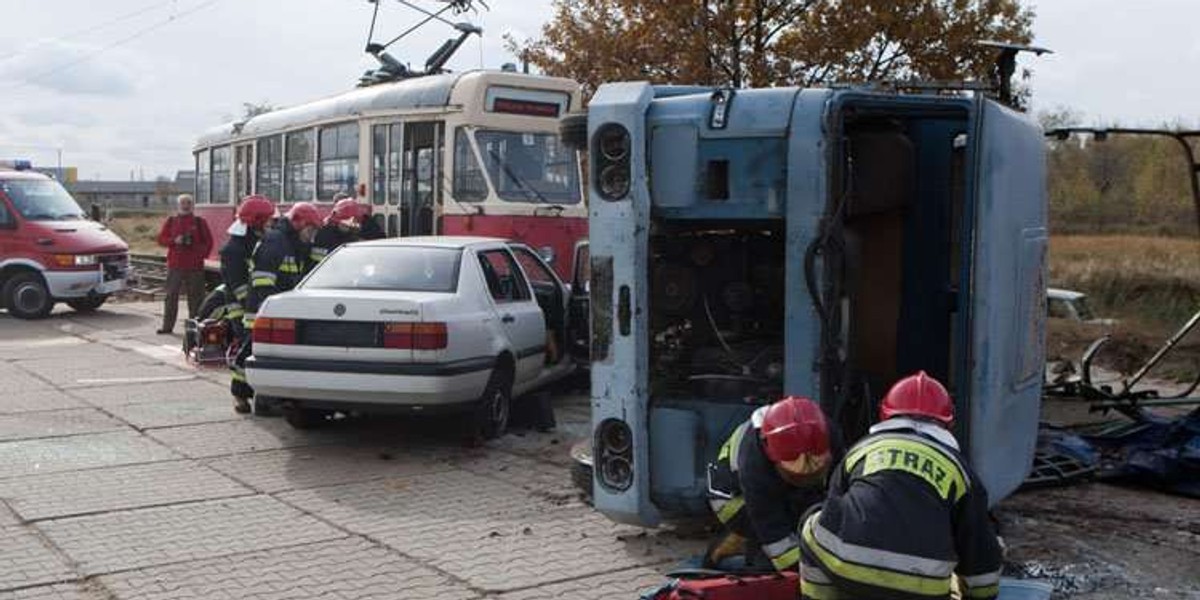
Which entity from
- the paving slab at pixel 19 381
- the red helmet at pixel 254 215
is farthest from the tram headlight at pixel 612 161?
the paving slab at pixel 19 381

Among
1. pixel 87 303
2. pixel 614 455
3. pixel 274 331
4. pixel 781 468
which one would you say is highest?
pixel 274 331

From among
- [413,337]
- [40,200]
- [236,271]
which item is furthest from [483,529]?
[40,200]

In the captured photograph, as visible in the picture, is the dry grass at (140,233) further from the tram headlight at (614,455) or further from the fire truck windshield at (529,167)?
the tram headlight at (614,455)

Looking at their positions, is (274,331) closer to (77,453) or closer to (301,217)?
(77,453)

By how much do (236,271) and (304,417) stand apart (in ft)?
7.66

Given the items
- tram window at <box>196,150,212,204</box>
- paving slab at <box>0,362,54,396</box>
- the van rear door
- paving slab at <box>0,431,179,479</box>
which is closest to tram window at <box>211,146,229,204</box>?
tram window at <box>196,150,212,204</box>

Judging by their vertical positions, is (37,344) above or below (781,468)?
below

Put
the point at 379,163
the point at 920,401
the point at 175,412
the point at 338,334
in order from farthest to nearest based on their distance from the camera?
the point at 379,163 < the point at 175,412 < the point at 338,334 < the point at 920,401

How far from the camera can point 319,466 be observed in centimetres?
832

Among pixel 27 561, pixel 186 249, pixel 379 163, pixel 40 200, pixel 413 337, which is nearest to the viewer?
pixel 27 561

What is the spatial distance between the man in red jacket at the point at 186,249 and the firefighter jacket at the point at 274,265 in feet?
18.9

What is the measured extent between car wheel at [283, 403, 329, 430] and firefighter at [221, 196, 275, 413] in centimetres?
101

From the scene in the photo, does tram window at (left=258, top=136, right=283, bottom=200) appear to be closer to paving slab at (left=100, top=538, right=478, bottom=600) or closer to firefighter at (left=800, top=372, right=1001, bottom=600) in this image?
paving slab at (left=100, top=538, right=478, bottom=600)

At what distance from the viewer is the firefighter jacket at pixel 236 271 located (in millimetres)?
11027
